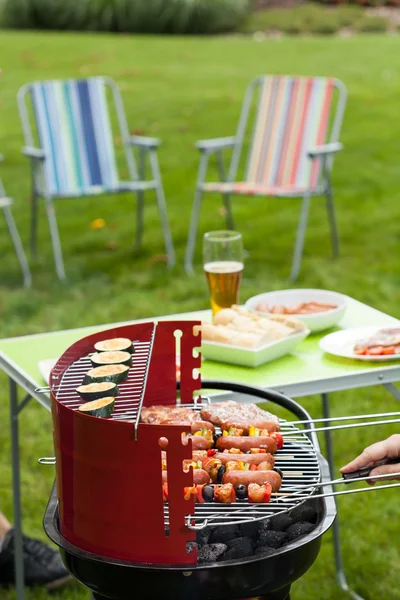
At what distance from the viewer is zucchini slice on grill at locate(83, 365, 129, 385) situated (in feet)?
6.67

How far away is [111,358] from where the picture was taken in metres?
2.12

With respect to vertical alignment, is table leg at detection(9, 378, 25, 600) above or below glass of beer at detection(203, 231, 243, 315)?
below

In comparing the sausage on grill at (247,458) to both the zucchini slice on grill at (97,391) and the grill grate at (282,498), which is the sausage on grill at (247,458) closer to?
the grill grate at (282,498)

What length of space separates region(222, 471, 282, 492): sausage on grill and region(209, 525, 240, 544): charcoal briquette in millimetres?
76

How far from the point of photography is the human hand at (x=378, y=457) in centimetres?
190

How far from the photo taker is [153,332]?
2.17 m

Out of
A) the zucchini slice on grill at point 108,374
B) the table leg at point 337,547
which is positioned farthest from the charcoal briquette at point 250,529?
the table leg at point 337,547

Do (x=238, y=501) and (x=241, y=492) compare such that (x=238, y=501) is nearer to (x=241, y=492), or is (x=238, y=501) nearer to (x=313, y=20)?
(x=241, y=492)

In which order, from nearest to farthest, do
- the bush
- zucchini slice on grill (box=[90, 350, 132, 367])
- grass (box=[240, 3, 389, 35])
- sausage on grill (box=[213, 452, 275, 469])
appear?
sausage on grill (box=[213, 452, 275, 469]) → zucchini slice on grill (box=[90, 350, 132, 367]) → grass (box=[240, 3, 389, 35]) → the bush

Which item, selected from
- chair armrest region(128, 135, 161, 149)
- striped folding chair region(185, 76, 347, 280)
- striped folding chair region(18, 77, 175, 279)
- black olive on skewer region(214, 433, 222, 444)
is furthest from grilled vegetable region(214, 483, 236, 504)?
chair armrest region(128, 135, 161, 149)

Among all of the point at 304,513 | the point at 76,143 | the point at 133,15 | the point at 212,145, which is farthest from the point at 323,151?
the point at 133,15

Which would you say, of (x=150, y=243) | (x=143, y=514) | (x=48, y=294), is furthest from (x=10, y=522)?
(x=150, y=243)

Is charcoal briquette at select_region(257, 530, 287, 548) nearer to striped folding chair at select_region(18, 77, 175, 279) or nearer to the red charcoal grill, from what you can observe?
the red charcoal grill

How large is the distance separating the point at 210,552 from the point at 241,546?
55mm
